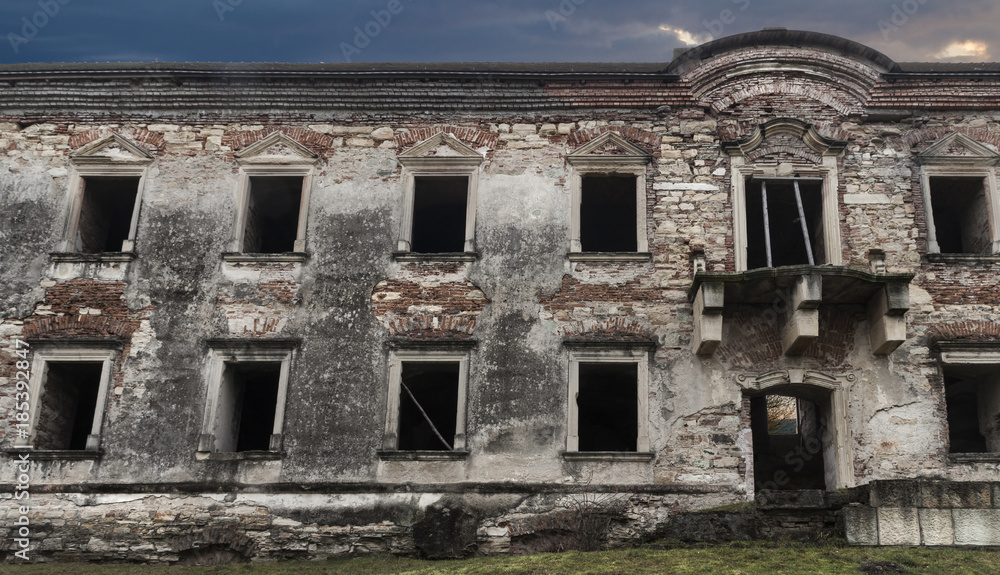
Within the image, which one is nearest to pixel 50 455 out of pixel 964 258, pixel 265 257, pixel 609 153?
pixel 265 257

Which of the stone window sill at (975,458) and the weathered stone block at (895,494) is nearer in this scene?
the weathered stone block at (895,494)

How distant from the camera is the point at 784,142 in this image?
46.1 feet

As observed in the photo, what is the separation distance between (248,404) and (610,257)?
22.6ft

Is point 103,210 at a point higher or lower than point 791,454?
higher

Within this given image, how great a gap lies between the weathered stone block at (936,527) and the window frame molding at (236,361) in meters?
8.17

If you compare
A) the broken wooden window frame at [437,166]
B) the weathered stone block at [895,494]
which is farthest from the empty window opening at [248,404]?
the weathered stone block at [895,494]

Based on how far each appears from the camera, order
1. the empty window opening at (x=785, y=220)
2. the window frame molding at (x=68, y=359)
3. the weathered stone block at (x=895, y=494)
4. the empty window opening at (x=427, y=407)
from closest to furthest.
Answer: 1. the weathered stone block at (x=895, y=494)
2. the window frame molding at (x=68, y=359)
3. the empty window opening at (x=785, y=220)
4. the empty window opening at (x=427, y=407)

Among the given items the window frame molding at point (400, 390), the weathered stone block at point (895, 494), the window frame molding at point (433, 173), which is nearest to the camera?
the weathered stone block at point (895, 494)

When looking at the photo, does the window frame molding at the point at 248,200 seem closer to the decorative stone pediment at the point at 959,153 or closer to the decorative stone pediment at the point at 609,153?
the decorative stone pediment at the point at 609,153

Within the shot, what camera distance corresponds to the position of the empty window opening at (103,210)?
47.8 ft

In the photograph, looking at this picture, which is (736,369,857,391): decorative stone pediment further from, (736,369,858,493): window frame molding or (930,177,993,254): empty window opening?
(930,177,993,254): empty window opening

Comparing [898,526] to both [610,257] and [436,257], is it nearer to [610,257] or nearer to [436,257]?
[610,257]

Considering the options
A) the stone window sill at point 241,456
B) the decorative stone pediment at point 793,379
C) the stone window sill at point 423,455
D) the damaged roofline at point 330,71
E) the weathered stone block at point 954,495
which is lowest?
the weathered stone block at point 954,495

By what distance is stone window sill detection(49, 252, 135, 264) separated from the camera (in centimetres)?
1390
